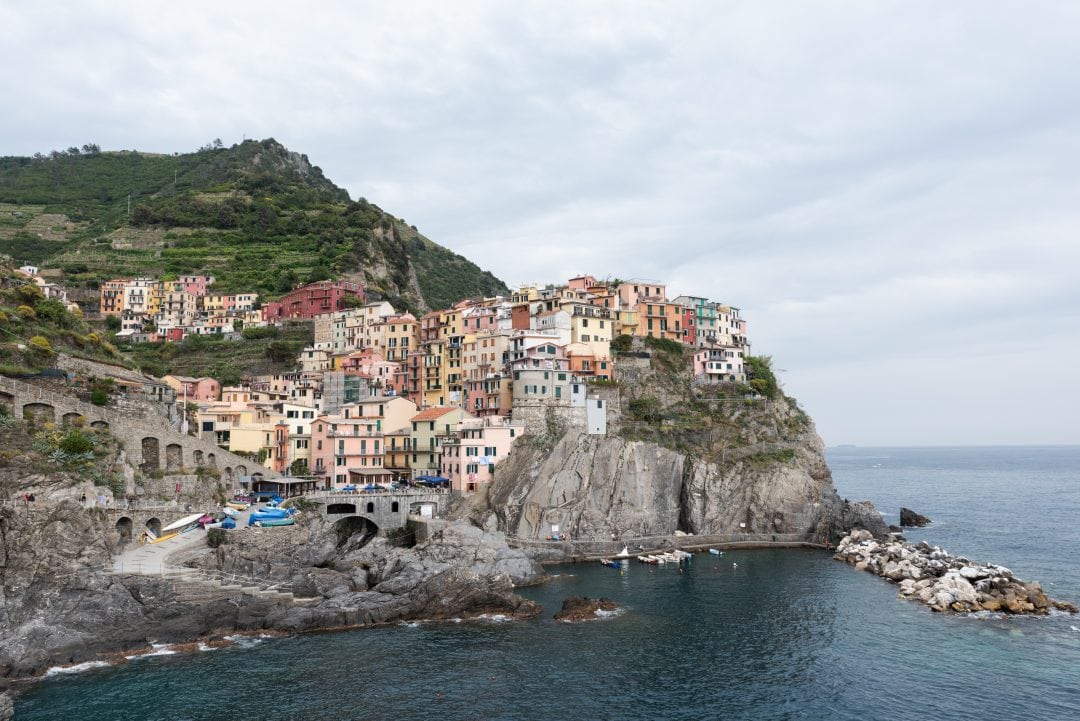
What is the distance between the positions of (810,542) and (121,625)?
205 ft

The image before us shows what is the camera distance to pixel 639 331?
97000 mm

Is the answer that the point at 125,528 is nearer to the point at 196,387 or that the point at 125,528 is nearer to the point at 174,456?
the point at 174,456

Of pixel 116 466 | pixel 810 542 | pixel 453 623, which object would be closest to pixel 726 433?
pixel 810 542

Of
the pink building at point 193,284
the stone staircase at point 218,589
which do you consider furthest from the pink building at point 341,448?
the pink building at point 193,284

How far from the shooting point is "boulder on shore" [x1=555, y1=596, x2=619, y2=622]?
169 feet

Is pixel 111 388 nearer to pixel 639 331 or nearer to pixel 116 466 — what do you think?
pixel 116 466

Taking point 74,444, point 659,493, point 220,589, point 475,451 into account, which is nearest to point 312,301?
point 475,451

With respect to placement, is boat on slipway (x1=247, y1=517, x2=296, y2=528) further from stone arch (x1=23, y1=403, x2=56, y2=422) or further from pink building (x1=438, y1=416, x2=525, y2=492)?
pink building (x1=438, y1=416, x2=525, y2=492)

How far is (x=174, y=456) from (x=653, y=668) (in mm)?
42705

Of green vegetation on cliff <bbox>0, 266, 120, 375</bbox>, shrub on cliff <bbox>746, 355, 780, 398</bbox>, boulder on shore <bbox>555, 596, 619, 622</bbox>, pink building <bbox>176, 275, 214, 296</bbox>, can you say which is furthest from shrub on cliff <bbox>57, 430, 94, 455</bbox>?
pink building <bbox>176, 275, 214, 296</bbox>

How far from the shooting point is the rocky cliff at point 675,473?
73875 mm

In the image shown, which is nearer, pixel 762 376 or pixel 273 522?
pixel 273 522

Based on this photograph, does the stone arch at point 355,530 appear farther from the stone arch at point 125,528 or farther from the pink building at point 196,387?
the pink building at point 196,387

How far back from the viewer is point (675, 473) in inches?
3140
